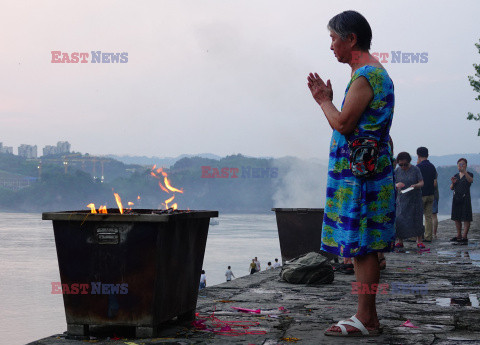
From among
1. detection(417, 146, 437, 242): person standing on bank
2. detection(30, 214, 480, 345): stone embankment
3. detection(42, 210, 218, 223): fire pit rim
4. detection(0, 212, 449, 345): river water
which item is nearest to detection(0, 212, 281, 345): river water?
detection(0, 212, 449, 345): river water

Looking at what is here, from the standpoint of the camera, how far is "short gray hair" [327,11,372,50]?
389 centimetres

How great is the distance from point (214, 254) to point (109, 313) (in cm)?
11234

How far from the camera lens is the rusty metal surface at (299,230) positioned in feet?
31.4

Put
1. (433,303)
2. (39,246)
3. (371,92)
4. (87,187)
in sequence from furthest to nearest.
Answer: (87,187) < (39,246) < (433,303) < (371,92)

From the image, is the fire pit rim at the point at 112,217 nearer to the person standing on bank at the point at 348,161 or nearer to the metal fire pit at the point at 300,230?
the person standing on bank at the point at 348,161

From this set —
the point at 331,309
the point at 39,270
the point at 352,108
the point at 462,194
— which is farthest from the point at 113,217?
the point at 39,270

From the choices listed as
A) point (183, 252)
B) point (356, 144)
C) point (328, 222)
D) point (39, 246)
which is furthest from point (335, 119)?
point (39, 246)

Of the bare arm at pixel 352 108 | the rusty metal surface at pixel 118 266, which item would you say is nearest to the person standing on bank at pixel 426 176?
the bare arm at pixel 352 108

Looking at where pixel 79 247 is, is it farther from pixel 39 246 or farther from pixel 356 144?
pixel 39 246

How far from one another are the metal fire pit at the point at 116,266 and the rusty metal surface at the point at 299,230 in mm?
5709

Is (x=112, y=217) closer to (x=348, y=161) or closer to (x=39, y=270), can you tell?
(x=348, y=161)

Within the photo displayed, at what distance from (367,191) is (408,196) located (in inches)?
332

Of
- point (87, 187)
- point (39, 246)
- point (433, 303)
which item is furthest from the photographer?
point (87, 187)

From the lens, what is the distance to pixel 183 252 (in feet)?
14.0
